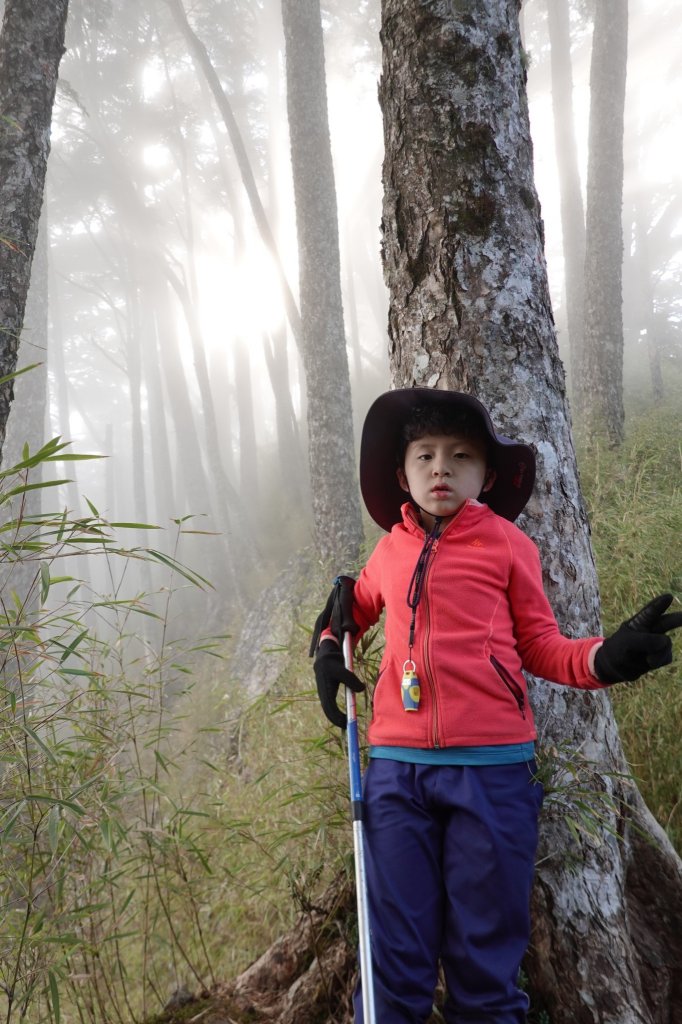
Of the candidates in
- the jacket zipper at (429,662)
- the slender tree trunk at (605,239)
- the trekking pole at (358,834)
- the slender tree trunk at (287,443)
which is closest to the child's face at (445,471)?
the jacket zipper at (429,662)

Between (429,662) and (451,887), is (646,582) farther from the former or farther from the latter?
(451,887)

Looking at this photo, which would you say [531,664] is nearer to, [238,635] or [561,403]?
[561,403]

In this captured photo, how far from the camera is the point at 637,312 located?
24.7m

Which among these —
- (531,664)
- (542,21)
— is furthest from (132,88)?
(531,664)

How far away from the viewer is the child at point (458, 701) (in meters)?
1.61

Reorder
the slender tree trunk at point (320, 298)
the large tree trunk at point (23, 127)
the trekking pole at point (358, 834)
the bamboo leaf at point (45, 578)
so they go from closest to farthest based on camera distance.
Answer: the trekking pole at point (358, 834) < the bamboo leaf at point (45, 578) < the large tree trunk at point (23, 127) < the slender tree trunk at point (320, 298)

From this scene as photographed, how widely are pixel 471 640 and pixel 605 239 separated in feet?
25.7

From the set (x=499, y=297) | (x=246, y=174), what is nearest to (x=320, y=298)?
(x=246, y=174)

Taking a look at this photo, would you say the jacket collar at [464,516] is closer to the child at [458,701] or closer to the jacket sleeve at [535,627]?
the child at [458,701]

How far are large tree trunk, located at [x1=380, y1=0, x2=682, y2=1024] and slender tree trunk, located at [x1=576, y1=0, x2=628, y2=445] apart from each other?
4.97 metres

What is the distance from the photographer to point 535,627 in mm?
1902

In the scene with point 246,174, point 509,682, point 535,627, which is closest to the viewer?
point 509,682

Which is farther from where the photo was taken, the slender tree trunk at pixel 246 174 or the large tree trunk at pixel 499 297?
the slender tree trunk at pixel 246 174

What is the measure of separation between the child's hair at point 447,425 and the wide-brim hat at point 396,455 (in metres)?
0.01
